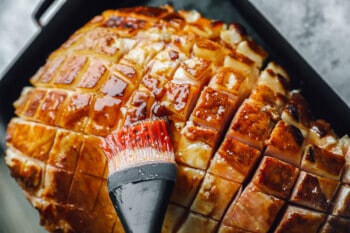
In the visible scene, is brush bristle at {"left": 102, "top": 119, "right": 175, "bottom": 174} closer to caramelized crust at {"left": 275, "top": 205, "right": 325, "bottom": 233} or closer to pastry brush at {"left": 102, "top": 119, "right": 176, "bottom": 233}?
pastry brush at {"left": 102, "top": 119, "right": 176, "bottom": 233}

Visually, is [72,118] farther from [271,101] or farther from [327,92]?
[327,92]

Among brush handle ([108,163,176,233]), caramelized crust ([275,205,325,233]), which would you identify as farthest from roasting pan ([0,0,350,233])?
brush handle ([108,163,176,233])

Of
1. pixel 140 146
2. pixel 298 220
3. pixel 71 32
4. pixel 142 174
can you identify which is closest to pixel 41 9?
pixel 71 32

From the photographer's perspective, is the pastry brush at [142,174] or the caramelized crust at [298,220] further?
the caramelized crust at [298,220]

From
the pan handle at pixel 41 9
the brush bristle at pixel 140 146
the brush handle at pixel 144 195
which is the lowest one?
the brush handle at pixel 144 195

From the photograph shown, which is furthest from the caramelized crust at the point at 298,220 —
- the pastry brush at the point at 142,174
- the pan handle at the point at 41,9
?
the pan handle at the point at 41,9


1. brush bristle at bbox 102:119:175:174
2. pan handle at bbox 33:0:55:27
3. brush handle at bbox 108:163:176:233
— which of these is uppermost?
pan handle at bbox 33:0:55:27

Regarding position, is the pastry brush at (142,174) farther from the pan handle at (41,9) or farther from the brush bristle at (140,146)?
the pan handle at (41,9)

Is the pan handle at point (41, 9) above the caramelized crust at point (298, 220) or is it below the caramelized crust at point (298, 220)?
above
